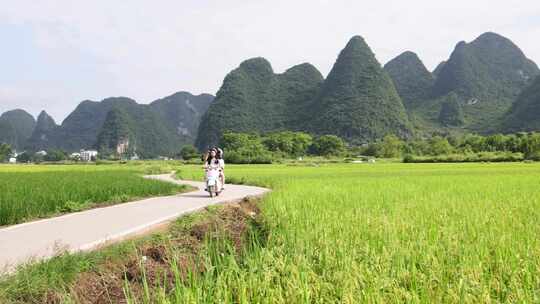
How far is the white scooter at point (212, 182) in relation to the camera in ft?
37.6

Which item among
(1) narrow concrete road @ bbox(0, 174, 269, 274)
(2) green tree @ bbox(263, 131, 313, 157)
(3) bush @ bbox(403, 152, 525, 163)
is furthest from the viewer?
(2) green tree @ bbox(263, 131, 313, 157)

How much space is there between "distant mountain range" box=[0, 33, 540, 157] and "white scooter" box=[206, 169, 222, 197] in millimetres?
76844

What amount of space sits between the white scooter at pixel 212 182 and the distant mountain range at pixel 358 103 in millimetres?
76844

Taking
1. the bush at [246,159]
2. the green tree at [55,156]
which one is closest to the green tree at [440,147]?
the bush at [246,159]

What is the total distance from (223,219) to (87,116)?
152732 mm

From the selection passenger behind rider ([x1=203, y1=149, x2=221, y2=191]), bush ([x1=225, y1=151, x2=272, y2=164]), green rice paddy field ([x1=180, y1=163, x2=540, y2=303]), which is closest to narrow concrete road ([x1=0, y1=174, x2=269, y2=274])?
green rice paddy field ([x1=180, y1=163, x2=540, y2=303])

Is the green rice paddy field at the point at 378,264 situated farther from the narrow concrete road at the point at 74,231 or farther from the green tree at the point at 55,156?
the green tree at the point at 55,156

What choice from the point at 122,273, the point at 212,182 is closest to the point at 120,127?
the point at 212,182

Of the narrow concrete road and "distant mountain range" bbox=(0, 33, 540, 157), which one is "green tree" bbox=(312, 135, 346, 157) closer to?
"distant mountain range" bbox=(0, 33, 540, 157)

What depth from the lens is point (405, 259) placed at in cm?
373

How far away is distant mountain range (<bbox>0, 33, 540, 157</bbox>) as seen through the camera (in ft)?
296

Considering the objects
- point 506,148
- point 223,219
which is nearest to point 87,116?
point 506,148

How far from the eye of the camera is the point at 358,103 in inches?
3556

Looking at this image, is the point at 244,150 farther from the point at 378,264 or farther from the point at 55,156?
the point at 378,264
